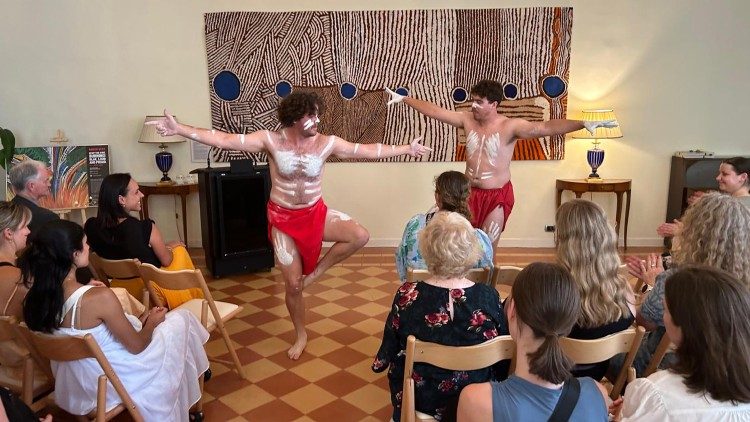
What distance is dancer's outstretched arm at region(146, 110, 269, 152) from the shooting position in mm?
2980

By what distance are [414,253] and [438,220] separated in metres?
0.72

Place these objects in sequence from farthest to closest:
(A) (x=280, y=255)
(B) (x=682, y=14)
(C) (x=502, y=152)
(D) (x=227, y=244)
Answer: (B) (x=682, y=14)
(D) (x=227, y=244)
(C) (x=502, y=152)
(A) (x=280, y=255)

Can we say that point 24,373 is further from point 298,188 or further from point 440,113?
point 440,113

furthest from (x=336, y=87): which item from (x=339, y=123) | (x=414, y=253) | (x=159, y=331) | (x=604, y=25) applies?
(x=159, y=331)

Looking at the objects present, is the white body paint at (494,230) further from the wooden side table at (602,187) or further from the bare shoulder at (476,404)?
the bare shoulder at (476,404)

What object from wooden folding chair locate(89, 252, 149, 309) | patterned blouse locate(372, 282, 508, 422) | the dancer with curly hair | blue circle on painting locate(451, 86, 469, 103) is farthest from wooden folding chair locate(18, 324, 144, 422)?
blue circle on painting locate(451, 86, 469, 103)

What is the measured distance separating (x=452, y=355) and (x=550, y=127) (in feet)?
7.79

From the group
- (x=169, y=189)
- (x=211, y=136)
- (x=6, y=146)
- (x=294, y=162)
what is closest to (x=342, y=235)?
(x=294, y=162)

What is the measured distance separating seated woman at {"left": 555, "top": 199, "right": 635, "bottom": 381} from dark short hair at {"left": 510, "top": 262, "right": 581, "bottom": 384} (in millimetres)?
551

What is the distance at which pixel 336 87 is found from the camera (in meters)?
5.66

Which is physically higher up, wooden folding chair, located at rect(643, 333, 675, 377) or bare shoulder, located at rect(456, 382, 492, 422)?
bare shoulder, located at rect(456, 382, 492, 422)

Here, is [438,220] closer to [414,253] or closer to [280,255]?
[414,253]

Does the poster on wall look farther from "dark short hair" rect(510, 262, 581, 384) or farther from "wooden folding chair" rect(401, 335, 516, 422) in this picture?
"dark short hair" rect(510, 262, 581, 384)

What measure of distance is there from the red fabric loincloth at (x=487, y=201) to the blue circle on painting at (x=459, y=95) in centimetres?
194
